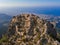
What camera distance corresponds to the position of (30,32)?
77.5 feet

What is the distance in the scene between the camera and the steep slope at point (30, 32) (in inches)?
836

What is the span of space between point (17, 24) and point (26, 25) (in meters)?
1.47

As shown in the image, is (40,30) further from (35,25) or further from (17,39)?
(17,39)

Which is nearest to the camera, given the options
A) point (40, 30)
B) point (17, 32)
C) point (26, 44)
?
point (26, 44)

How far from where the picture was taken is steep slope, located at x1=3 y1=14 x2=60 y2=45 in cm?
2124

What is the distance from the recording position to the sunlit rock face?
21.2m

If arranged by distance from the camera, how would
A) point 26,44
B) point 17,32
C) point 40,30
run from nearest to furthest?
1. point 26,44
2. point 40,30
3. point 17,32

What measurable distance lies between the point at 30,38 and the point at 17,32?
2.94 metres

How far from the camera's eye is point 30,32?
23625mm

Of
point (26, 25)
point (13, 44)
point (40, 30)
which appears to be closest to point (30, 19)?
point (26, 25)

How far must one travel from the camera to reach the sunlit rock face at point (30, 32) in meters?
21.2

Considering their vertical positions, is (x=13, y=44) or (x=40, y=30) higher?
(x=40, y=30)

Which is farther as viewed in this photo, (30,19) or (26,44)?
(30,19)

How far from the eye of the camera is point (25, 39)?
22.6 meters
